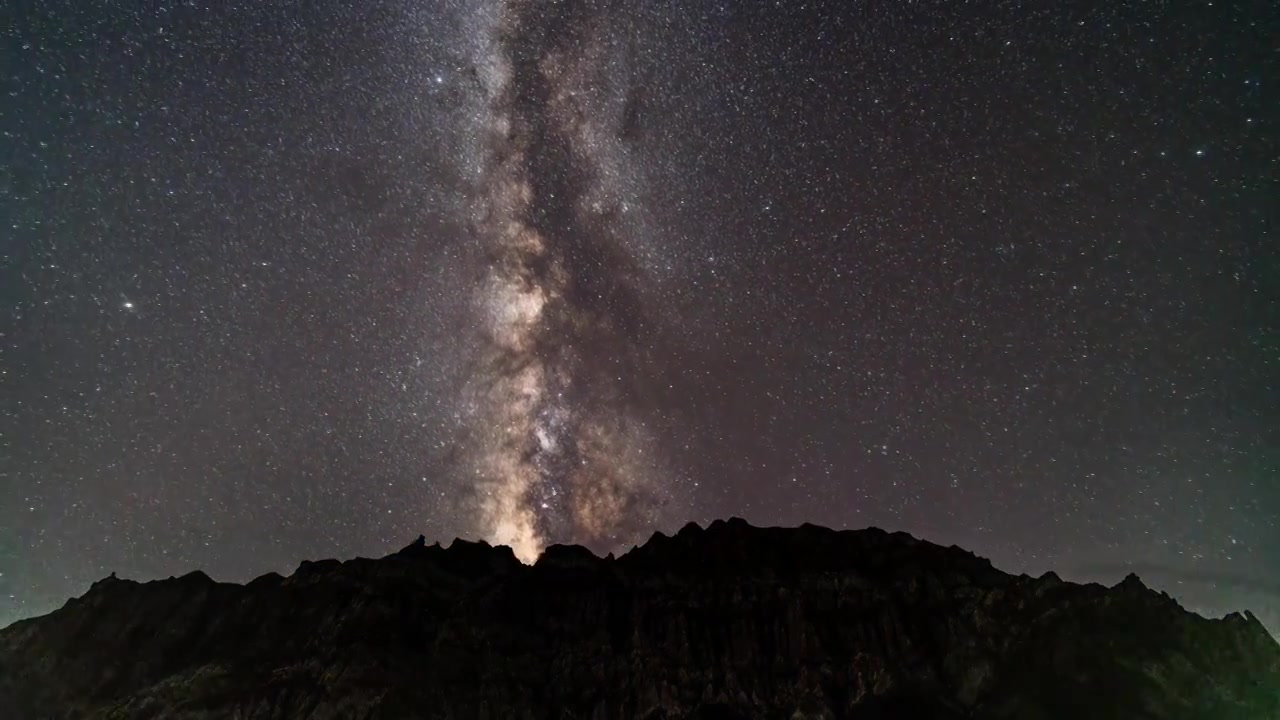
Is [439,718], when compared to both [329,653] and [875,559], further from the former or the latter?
[875,559]

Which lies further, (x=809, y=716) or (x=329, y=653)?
(x=329, y=653)

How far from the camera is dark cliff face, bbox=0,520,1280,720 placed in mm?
61250

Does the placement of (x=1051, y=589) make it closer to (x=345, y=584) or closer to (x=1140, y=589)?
(x=1140, y=589)

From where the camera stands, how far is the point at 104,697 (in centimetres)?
6888

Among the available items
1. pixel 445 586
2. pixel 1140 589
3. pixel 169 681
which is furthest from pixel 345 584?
pixel 1140 589

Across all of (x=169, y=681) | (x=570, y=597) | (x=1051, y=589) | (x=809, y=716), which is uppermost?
(x=570, y=597)

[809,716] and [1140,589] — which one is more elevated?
[1140,589]

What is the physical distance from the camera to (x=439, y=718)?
2377 inches

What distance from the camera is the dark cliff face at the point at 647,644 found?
6125cm

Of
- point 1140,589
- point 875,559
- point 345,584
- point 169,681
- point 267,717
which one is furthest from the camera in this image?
point 875,559

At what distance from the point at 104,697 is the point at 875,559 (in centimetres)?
8582

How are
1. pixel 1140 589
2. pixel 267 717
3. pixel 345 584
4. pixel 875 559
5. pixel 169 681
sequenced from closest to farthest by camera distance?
1. pixel 267 717
2. pixel 169 681
3. pixel 1140 589
4. pixel 345 584
5. pixel 875 559

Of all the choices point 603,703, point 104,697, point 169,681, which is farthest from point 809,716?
point 104,697

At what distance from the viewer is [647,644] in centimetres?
7069
